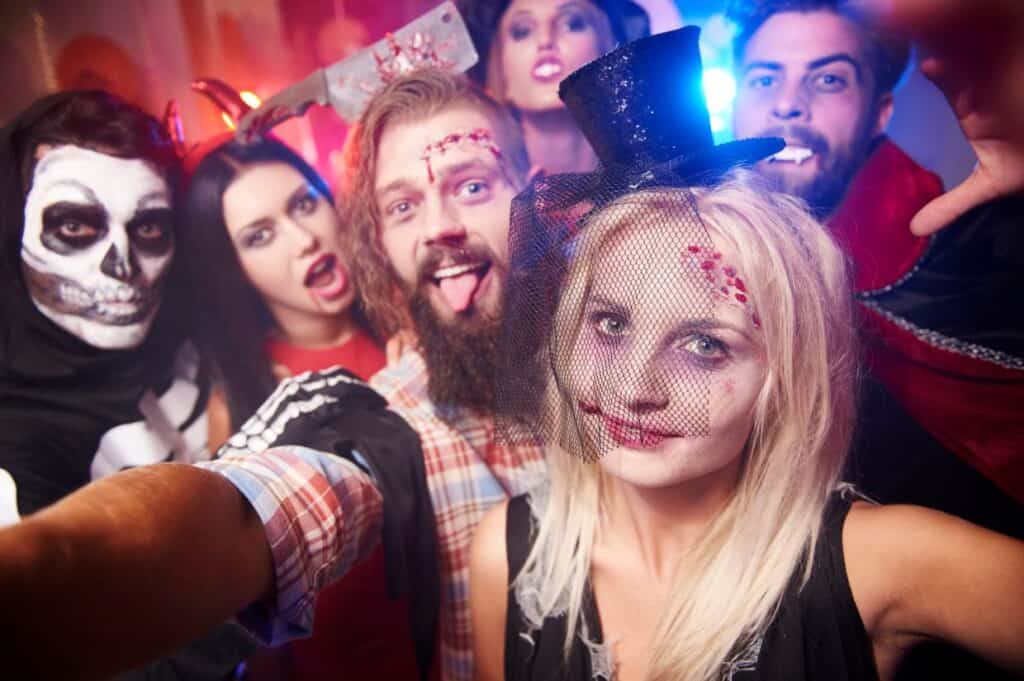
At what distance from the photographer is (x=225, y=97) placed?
145 cm

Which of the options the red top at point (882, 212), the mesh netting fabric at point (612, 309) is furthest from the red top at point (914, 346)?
the mesh netting fabric at point (612, 309)

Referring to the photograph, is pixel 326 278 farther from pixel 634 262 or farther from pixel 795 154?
pixel 795 154

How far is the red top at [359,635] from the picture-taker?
4.58 feet

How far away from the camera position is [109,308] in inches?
54.7

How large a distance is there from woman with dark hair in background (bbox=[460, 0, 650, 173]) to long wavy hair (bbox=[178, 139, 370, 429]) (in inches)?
18.7

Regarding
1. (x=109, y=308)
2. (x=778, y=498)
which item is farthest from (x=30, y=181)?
(x=778, y=498)

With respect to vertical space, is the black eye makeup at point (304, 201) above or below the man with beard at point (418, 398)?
above

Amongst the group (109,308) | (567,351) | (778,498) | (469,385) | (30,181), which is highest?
(30,181)

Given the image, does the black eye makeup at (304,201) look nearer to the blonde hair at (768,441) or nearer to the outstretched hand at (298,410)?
the outstretched hand at (298,410)

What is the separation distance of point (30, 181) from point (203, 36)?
1.63 ft

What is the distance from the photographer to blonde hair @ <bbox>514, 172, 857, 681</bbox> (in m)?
0.99

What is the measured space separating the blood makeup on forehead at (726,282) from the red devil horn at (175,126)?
1200 mm

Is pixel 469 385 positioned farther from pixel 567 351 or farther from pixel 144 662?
pixel 144 662

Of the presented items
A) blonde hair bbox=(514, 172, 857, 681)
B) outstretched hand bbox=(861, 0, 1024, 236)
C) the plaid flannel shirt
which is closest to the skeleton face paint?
the plaid flannel shirt
